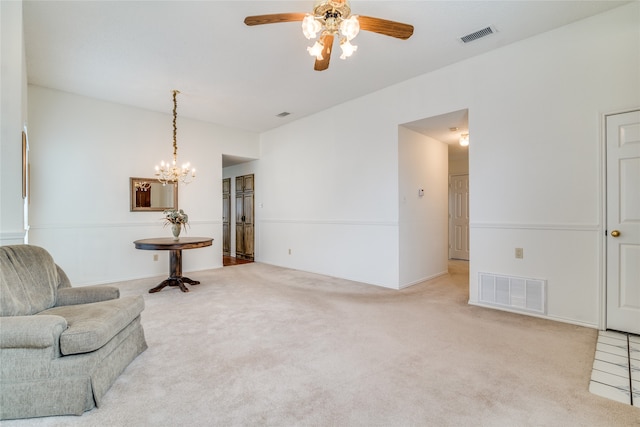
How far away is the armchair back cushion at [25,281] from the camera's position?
1.84 metres

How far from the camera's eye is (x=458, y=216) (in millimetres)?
7516

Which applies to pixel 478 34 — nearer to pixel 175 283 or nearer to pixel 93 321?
pixel 93 321

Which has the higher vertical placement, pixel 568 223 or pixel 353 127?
pixel 353 127

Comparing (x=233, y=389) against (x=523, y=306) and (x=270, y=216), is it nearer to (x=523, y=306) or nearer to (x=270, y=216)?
(x=523, y=306)

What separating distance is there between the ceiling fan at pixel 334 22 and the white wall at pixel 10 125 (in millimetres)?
1892

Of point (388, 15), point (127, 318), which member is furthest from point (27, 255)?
point (388, 15)

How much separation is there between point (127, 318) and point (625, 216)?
4.20 metres

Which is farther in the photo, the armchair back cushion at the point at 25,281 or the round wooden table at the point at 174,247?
the round wooden table at the point at 174,247

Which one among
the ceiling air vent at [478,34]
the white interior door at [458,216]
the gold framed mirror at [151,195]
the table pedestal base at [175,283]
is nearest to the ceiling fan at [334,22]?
the ceiling air vent at [478,34]

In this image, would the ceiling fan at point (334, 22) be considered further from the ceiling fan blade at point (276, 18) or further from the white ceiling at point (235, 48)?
the white ceiling at point (235, 48)

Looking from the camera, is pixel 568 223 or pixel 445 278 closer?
pixel 568 223

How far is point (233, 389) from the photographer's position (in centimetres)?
189

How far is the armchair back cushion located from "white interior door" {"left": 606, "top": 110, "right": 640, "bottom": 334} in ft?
15.2

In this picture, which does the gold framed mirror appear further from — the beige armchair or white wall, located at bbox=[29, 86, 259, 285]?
the beige armchair
